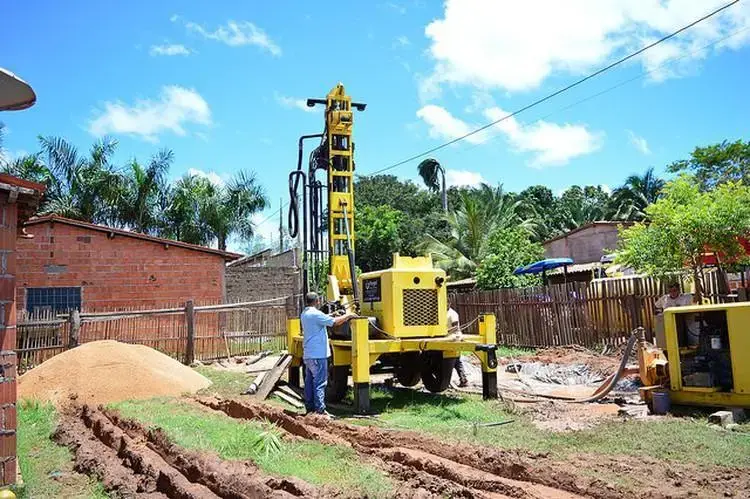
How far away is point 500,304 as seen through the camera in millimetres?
19688

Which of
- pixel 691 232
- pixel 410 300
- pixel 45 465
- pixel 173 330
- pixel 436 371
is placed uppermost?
pixel 691 232

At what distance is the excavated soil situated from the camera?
5309 millimetres

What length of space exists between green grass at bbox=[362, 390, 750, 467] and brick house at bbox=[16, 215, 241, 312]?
1126 centimetres

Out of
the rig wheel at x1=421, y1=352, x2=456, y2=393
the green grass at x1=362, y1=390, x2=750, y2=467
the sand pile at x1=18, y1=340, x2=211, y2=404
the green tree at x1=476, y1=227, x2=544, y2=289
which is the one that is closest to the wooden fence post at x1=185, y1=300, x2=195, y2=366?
the sand pile at x1=18, y1=340, x2=211, y2=404

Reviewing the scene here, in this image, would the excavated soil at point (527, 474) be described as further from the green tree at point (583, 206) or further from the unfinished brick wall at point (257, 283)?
the green tree at point (583, 206)

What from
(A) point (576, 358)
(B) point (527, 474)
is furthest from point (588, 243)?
(B) point (527, 474)

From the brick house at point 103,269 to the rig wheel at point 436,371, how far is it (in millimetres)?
10140

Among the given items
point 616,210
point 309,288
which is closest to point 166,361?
point 309,288

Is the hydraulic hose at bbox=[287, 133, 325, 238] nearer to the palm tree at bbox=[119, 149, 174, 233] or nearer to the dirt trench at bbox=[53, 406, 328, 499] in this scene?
the dirt trench at bbox=[53, 406, 328, 499]

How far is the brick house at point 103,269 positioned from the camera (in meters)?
17.7

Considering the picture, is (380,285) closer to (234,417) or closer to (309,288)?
(309,288)

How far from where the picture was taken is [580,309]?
16781 millimetres

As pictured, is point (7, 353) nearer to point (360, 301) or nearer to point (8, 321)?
point (8, 321)

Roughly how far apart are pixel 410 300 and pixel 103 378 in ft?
18.7
